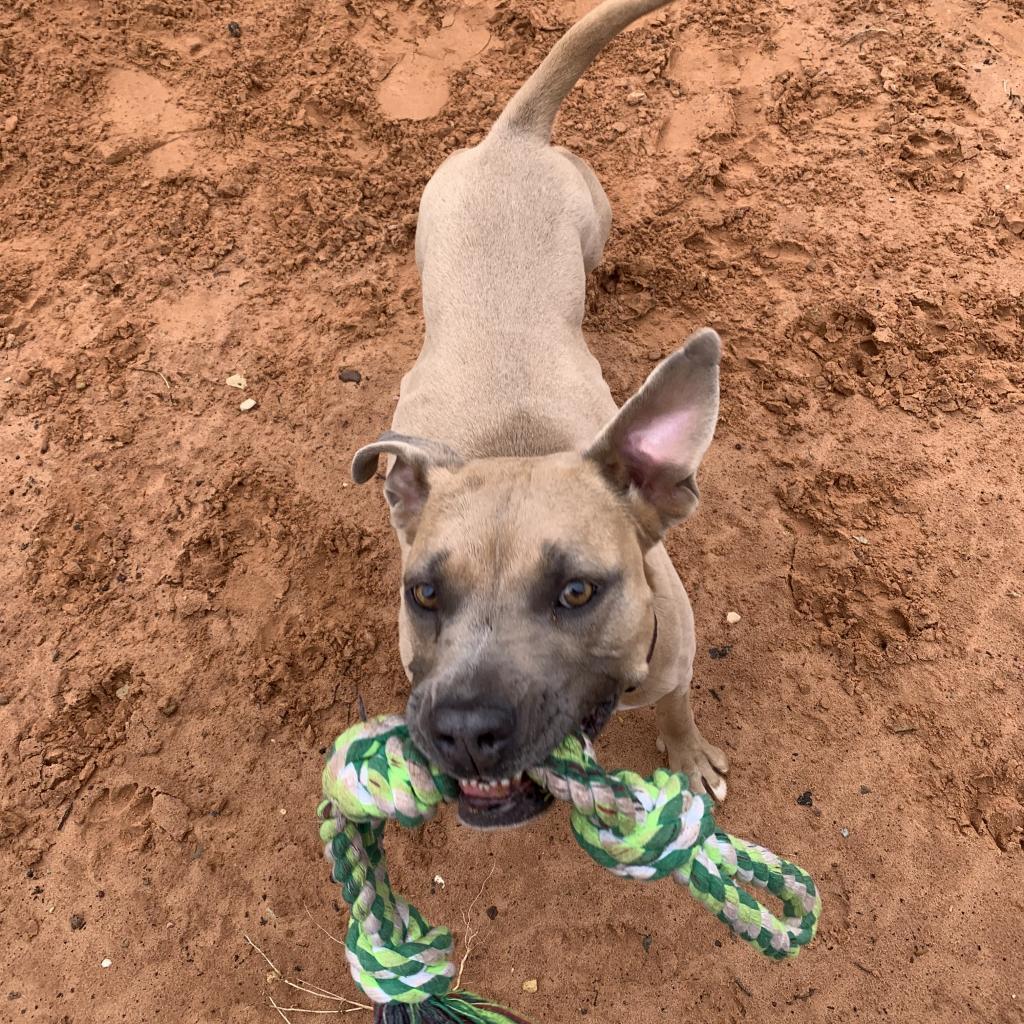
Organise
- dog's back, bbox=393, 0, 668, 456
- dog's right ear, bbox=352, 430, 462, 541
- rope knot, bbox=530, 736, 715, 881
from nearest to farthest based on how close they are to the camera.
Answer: rope knot, bbox=530, 736, 715, 881 < dog's right ear, bbox=352, 430, 462, 541 < dog's back, bbox=393, 0, 668, 456

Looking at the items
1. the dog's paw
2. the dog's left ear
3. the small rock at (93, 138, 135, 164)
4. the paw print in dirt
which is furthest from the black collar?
the small rock at (93, 138, 135, 164)

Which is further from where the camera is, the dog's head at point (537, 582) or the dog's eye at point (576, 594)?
the dog's eye at point (576, 594)

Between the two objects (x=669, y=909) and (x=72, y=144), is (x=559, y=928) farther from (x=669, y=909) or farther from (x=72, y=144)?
(x=72, y=144)

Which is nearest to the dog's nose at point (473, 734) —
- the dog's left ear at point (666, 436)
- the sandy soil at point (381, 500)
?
the dog's left ear at point (666, 436)

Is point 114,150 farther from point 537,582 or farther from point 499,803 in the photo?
Result: point 499,803

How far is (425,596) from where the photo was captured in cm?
261

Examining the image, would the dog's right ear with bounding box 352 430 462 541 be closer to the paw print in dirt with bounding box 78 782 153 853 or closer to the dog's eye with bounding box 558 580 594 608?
the dog's eye with bounding box 558 580 594 608

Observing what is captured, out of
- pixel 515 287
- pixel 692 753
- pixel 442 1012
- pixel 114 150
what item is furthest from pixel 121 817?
pixel 114 150

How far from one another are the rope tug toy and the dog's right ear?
992 millimetres

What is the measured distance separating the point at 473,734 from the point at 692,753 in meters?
2.00

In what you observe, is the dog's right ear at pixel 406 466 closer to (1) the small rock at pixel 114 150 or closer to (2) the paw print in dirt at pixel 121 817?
(2) the paw print in dirt at pixel 121 817

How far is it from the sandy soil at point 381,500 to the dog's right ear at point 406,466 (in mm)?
1437

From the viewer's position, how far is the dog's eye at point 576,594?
246cm

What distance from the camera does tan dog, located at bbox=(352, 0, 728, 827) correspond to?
2.32 metres
